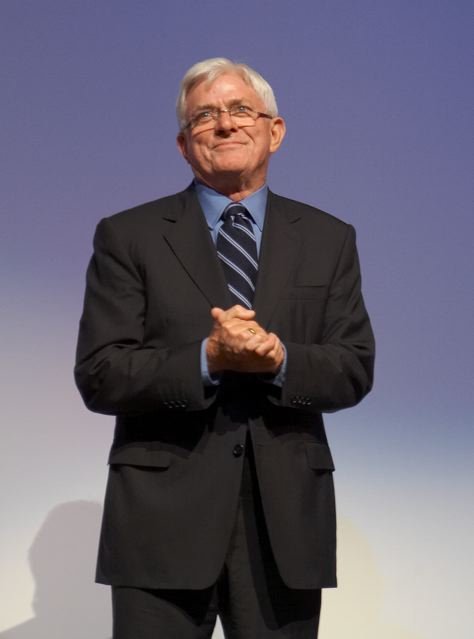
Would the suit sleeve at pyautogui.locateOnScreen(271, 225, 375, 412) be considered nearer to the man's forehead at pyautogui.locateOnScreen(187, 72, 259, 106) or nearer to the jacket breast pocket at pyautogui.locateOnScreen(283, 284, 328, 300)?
the jacket breast pocket at pyautogui.locateOnScreen(283, 284, 328, 300)

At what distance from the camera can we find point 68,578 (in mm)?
3305

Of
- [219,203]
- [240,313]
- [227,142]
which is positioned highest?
[227,142]

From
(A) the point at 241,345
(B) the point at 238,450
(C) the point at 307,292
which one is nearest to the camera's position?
(A) the point at 241,345

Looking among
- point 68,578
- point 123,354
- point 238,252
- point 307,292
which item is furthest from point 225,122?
point 68,578

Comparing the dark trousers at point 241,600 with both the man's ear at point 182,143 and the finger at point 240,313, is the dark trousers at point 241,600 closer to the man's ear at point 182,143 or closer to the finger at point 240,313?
the finger at point 240,313

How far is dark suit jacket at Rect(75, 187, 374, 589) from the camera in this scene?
2.06 meters

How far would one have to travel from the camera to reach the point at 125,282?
2.19m

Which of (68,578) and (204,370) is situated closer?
(204,370)

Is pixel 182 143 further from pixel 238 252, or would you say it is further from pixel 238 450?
pixel 238 450

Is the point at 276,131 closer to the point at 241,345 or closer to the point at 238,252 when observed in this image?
the point at 238,252

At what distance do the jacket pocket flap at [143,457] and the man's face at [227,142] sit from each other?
546mm

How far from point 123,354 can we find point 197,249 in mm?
259

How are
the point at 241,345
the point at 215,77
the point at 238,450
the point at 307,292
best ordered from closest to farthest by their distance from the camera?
1. the point at 241,345
2. the point at 238,450
3. the point at 307,292
4. the point at 215,77

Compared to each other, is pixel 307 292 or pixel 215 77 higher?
pixel 215 77
